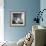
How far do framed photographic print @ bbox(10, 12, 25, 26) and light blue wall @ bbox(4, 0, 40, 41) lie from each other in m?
0.16

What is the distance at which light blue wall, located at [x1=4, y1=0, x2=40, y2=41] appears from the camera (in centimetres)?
565

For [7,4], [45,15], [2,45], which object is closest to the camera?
[2,45]

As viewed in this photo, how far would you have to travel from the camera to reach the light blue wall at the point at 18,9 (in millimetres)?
5648

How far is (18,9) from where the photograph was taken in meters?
5.66

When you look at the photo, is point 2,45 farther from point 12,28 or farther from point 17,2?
point 17,2

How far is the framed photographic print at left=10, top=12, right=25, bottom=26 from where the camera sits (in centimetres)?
567

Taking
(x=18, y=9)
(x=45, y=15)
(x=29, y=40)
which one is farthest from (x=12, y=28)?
(x=29, y=40)

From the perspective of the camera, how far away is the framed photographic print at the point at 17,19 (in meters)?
5.67

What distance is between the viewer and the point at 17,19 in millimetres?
5691

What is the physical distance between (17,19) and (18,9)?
1.34 ft

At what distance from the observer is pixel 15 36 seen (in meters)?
5.71

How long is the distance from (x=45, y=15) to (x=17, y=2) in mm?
1495

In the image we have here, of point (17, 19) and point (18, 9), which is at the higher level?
point (18, 9)

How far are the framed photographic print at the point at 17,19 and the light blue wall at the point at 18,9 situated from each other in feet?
0.53
